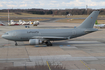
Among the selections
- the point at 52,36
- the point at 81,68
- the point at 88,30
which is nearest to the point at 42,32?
the point at 52,36

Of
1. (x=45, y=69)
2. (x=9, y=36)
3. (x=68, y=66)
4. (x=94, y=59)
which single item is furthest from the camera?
A: (x=9, y=36)

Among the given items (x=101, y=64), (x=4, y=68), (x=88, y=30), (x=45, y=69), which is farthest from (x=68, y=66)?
(x=88, y=30)

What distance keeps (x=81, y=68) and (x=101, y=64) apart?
3.63 metres

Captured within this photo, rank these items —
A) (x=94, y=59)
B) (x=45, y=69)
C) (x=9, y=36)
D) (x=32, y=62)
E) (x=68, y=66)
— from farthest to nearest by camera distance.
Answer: (x=9, y=36) < (x=94, y=59) < (x=32, y=62) < (x=68, y=66) < (x=45, y=69)

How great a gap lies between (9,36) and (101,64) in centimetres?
2026

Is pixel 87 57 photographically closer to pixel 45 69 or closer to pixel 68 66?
pixel 68 66

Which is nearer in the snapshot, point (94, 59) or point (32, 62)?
point (32, 62)

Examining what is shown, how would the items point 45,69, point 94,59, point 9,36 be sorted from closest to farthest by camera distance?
point 45,69, point 94,59, point 9,36

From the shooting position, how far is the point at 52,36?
34.2m

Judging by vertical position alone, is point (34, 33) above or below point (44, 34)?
above

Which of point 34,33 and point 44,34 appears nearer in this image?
point 34,33

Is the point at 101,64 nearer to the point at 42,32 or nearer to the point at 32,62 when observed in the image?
the point at 32,62

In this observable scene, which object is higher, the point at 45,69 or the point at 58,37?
the point at 58,37

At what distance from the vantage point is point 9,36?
3325 cm
